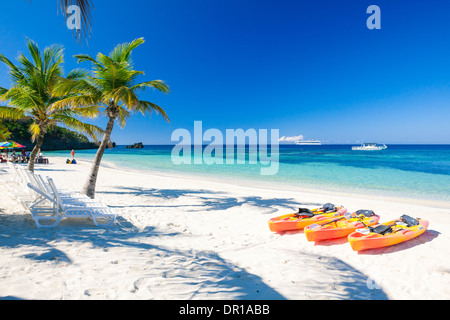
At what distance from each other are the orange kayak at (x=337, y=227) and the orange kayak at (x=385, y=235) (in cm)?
32

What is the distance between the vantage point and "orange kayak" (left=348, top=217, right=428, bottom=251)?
422 centimetres

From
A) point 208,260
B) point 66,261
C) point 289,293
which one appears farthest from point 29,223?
point 289,293

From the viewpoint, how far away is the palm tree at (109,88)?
7.62 metres

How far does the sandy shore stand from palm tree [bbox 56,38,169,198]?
317cm

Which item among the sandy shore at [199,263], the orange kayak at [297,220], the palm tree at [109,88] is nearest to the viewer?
the sandy shore at [199,263]

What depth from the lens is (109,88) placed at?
7.98 meters

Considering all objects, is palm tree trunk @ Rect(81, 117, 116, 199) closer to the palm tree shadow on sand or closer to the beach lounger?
the beach lounger

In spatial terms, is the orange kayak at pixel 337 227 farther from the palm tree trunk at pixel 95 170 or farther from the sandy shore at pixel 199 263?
the palm tree trunk at pixel 95 170

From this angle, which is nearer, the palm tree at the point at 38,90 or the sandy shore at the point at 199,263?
the sandy shore at the point at 199,263

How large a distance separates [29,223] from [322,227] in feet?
19.1

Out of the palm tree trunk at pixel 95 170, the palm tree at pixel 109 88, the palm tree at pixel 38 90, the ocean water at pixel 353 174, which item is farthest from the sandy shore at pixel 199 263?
the ocean water at pixel 353 174

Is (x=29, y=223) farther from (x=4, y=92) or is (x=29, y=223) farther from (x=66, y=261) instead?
(x=4, y=92)

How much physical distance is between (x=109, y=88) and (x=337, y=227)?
783 centimetres

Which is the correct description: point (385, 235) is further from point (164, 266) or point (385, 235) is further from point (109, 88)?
point (109, 88)
